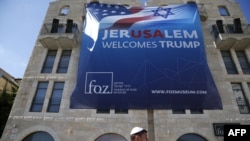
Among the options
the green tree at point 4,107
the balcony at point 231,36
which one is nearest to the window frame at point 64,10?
the green tree at point 4,107

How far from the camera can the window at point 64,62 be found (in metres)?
14.1

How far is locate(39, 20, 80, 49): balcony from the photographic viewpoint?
46.6ft

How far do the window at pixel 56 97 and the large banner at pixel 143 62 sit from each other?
233 centimetres

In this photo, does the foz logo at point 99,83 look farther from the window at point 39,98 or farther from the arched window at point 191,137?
the arched window at point 191,137

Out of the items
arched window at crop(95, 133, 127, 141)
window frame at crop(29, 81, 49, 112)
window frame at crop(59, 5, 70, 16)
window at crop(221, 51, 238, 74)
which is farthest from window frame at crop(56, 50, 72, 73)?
window at crop(221, 51, 238, 74)

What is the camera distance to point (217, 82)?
1330 centimetres

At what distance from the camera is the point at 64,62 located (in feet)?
47.6

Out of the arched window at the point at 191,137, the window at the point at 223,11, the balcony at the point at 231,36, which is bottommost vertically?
the arched window at the point at 191,137

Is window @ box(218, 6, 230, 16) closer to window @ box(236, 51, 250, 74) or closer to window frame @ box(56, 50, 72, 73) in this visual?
window @ box(236, 51, 250, 74)

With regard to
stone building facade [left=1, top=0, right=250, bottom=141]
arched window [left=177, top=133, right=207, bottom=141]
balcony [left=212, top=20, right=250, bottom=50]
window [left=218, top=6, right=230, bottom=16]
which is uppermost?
window [left=218, top=6, right=230, bottom=16]

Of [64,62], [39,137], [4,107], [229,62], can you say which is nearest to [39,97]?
[39,137]

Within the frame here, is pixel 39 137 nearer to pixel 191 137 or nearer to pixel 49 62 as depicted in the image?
pixel 49 62

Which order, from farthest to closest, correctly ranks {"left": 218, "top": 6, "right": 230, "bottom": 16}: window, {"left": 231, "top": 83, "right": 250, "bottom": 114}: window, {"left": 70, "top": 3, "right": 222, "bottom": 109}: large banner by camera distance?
{"left": 218, "top": 6, "right": 230, "bottom": 16}: window → {"left": 231, "top": 83, "right": 250, "bottom": 114}: window → {"left": 70, "top": 3, "right": 222, "bottom": 109}: large banner

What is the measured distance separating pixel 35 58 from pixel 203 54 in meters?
11.2
